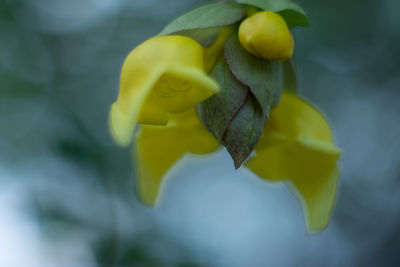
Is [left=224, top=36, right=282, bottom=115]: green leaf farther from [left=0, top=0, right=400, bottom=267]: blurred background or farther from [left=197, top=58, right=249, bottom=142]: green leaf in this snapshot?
[left=0, top=0, right=400, bottom=267]: blurred background

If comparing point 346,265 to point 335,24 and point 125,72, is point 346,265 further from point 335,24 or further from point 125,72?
point 125,72

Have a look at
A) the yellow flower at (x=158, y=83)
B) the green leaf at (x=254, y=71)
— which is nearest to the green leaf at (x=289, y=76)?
the green leaf at (x=254, y=71)

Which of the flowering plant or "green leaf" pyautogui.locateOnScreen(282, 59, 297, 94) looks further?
"green leaf" pyautogui.locateOnScreen(282, 59, 297, 94)

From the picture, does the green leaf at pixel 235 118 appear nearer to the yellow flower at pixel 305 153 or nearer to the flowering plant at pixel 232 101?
the flowering plant at pixel 232 101

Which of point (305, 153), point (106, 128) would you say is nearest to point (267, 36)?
point (305, 153)

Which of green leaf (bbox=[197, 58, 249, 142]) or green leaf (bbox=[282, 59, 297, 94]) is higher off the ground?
green leaf (bbox=[197, 58, 249, 142])

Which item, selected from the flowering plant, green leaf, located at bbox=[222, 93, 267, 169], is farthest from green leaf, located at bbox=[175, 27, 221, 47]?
green leaf, located at bbox=[222, 93, 267, 169]

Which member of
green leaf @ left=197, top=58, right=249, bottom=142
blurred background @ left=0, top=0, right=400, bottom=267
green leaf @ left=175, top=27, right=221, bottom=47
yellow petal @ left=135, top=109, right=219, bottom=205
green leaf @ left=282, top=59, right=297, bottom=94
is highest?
green leaf @ left=175, top=27, right=221, bottom=47

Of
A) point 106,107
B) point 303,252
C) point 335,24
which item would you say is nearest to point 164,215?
point 106,107

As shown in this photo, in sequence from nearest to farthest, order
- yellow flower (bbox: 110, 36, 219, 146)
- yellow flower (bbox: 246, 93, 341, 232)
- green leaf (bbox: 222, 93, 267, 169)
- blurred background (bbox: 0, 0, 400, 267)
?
yellow flower (bbox: 110, 36, 219, 146) → green leaf (bbox: 222, 93, 267, 169) → yellow flower (bbox: 246, 93, 341, 232) → blurred background (bbox: 0, 0, 400, 267)
